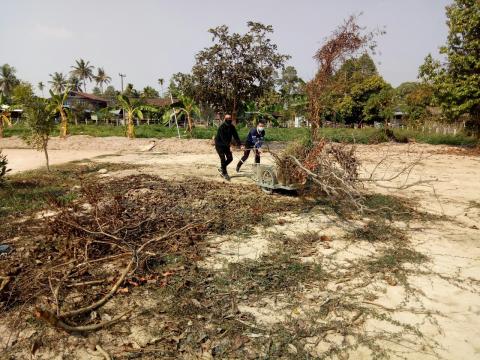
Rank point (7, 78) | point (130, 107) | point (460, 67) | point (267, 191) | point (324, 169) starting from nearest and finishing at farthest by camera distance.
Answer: point (324, 169) < point (267, 191) < point (460, 67) < point (130, 107) < point (7, 78)

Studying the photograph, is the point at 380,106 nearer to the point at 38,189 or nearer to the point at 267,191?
the point at 267,191

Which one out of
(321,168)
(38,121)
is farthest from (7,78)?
(321,168)

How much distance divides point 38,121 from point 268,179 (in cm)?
852

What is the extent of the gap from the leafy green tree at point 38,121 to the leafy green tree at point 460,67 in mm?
18341

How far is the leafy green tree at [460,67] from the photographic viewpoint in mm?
16703

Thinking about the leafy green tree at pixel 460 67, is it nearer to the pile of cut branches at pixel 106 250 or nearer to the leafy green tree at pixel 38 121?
the pile of cut branches at pixel 106 250

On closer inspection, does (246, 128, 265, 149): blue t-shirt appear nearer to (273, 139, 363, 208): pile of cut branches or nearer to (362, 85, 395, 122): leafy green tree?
(273, 139, 363, 208): pile of cut branches

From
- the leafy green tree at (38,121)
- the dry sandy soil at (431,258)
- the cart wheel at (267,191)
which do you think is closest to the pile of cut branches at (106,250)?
the dry sandy soil at (431,258)

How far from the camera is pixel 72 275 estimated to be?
4176 millimetres

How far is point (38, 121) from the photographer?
449 inches

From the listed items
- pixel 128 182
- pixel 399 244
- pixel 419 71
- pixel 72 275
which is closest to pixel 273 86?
pixel 419 71

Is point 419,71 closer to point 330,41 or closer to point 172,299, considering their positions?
point 330,41

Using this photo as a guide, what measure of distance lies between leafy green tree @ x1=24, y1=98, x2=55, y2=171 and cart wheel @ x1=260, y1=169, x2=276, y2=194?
8036mm

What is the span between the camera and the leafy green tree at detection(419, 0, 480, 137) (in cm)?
1670
